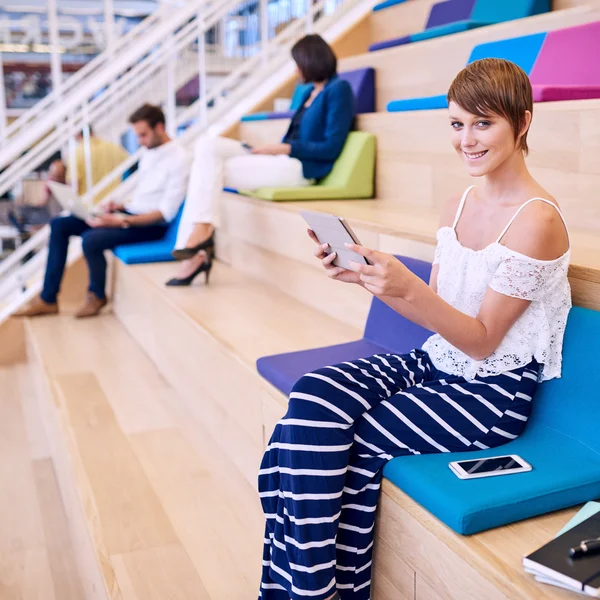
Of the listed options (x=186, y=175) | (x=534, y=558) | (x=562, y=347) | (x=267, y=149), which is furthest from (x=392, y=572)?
(x=186, y=175)

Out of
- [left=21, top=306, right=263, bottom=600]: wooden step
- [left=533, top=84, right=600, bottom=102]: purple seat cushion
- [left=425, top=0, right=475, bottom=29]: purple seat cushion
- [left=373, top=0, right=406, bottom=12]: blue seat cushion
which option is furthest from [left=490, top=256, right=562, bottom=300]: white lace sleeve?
[left=373, top=0, right=406, bottom=12]: blue seat cushion

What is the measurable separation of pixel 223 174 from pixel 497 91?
86.2 inches

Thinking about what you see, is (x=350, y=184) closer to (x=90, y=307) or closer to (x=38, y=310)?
(x=90, y=307)

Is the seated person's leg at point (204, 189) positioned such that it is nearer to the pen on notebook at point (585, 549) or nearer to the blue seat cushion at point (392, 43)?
the blue seat cushion at point (392, 43)

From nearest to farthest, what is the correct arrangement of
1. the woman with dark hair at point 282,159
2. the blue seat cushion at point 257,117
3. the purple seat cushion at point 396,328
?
the purple seat cushion at point 396,328 → the woman with dark hair at point 282,159 → the blue seat cushion at point 257,117

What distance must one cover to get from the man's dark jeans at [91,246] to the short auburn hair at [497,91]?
2.75 m

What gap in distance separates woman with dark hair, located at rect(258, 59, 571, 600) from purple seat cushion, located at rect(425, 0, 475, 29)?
91.2 inches

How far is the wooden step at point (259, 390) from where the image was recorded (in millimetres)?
1075

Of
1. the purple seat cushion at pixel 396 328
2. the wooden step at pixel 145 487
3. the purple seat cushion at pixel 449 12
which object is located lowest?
the wooden step at pixel 145 487

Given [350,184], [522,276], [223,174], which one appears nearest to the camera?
Answer: [522,276]

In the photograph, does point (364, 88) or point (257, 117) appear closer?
point (364, 88)

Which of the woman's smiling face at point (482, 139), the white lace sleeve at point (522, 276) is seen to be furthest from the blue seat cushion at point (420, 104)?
the white lace sleeve at point (522, 276)

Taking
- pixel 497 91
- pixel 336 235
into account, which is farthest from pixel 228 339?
pixel 497 91

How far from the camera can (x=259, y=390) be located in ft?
6.33
